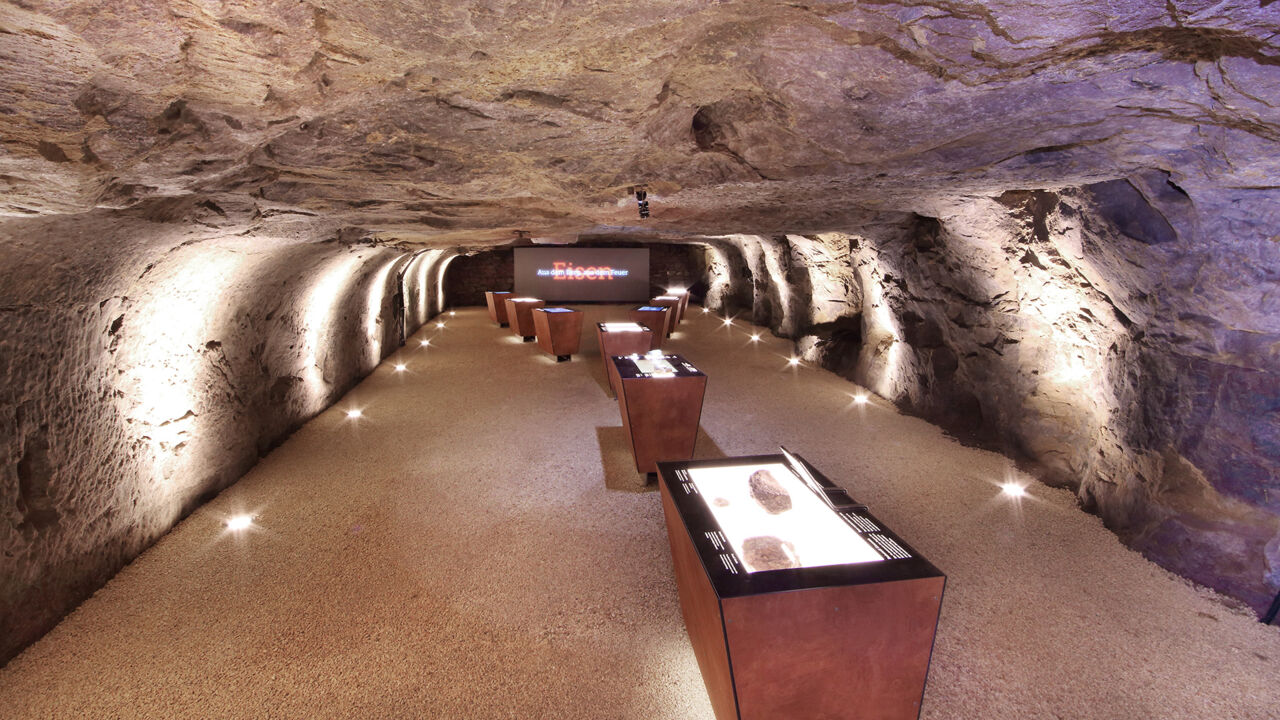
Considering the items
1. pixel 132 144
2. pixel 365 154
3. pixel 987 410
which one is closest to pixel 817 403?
pixel 987 410

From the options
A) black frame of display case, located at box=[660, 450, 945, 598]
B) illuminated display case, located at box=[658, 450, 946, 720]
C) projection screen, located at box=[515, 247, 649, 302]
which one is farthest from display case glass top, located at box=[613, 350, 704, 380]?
projection screen, located at box=[515, 247, 649, 302]

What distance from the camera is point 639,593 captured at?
11.5 ft

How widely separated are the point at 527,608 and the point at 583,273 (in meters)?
16.7

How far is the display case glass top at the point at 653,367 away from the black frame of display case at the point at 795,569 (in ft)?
7.99

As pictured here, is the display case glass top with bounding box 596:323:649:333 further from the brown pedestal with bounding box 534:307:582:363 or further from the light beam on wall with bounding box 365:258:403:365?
the light beam on wall with bounding box 365:258:403:365

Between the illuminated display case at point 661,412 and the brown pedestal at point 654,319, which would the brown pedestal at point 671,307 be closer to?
the brown pedestal at point 654,319

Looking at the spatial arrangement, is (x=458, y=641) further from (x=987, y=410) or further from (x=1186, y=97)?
(x=987, y=410)

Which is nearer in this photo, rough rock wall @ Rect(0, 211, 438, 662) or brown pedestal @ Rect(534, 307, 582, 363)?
rough rock wall @ Rect(0, 211, 438, 662)

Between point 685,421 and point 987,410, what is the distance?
3.59m

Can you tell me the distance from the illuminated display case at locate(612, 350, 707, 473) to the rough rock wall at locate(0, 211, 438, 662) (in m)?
3.38

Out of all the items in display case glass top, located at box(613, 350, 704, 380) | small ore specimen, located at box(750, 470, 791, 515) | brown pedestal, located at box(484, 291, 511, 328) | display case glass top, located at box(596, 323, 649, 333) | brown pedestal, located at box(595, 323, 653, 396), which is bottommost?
brown pedestal, located at box(484, 291, 511, 328)

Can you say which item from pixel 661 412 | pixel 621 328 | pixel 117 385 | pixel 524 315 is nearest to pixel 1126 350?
pixel 661 412

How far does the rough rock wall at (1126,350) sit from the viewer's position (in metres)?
3.41

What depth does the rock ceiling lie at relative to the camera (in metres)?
1.72
